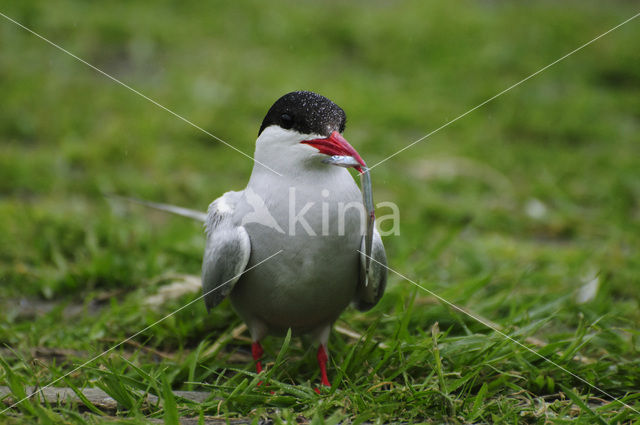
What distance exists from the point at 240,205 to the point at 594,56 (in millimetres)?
6369

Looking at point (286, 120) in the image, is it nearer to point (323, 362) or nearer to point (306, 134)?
point (306, 134)

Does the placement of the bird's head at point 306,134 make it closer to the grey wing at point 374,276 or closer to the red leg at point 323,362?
the grey wing at point 374,276

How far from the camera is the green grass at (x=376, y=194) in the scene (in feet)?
8.04

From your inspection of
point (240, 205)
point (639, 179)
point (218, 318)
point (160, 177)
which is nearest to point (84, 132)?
point (160, 177)

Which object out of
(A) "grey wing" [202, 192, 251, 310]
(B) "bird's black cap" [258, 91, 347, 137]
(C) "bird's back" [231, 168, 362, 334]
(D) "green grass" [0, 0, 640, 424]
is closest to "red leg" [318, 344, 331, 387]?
(D) "green grass" [0, 0, 640, 424]

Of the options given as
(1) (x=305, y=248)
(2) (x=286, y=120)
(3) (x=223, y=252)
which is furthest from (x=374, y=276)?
(2) (x=286, y=120)

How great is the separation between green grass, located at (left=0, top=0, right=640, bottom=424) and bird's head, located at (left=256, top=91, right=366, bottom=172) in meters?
0.71

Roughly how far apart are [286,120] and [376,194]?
272 cm

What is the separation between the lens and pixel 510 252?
400cm

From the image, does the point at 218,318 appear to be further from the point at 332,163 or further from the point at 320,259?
the point at 332,163

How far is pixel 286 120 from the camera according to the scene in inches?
93.0

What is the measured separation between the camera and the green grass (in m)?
2.45

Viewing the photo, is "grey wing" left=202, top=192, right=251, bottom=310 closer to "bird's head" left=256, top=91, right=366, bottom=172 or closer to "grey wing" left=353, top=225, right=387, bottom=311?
"bird's head" left=256, top=91, right=366, bottom=172

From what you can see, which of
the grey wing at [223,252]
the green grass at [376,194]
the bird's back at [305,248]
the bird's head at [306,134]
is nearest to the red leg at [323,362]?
the green grass at [376,194]
